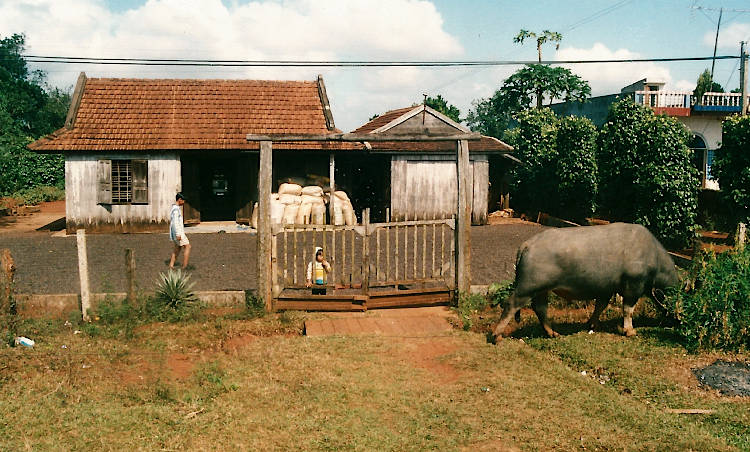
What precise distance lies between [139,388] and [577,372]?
5.53 meters

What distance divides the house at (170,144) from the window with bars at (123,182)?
0.03m

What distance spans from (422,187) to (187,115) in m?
9.15

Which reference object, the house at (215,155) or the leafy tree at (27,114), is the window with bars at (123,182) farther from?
the leafy tree at (27,114)

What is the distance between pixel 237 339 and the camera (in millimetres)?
9992

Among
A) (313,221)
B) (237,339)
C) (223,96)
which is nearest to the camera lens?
(237,339)

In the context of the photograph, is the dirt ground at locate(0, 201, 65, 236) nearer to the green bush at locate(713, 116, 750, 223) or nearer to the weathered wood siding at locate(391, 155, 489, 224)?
the weathered wood siding at locate(391, 155, 489, 224)

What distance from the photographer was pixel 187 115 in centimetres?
2411

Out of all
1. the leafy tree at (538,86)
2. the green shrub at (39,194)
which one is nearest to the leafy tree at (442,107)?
the leafy tree at (538,86)

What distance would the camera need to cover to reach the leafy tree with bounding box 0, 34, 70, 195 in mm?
36875

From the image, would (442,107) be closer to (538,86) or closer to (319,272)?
(538,86)

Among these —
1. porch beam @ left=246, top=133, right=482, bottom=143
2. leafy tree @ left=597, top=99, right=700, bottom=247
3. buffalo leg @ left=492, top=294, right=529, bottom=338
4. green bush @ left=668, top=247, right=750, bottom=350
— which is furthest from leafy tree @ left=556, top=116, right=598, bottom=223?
buffalo leg @ left=492, top=294, right=529, bottom=338

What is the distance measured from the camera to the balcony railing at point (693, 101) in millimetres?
30594

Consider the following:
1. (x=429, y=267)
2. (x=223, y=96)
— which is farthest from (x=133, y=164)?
(x=429, y=267)

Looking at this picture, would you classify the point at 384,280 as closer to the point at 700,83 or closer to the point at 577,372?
the point at 577,372
